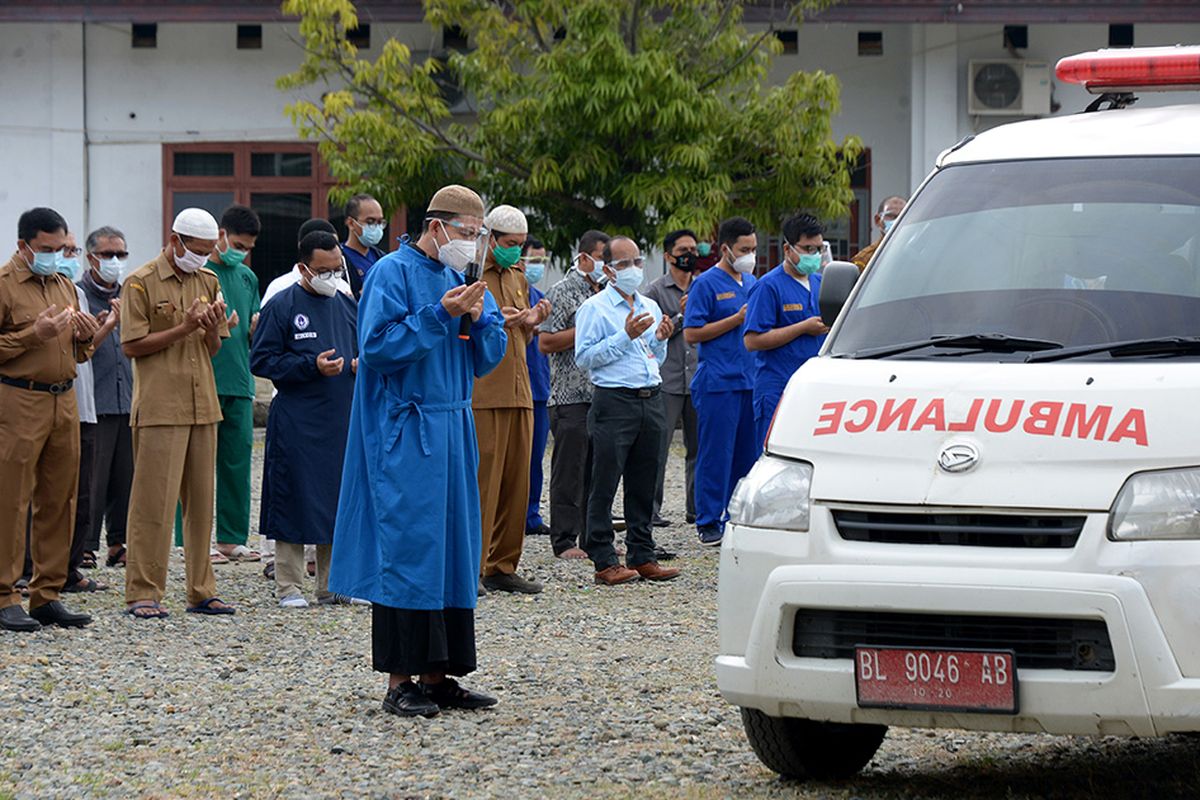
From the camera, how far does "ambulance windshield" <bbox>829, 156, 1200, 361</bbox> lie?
571 centimetres

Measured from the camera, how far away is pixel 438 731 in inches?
275

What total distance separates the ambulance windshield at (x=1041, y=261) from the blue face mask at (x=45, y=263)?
15.3 feet

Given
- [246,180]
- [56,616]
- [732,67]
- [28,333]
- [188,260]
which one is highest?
[732,67]

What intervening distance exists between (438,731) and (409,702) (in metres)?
0.28

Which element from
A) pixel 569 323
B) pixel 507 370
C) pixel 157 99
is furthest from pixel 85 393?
pixel 157 99

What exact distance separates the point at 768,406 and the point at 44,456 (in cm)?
432

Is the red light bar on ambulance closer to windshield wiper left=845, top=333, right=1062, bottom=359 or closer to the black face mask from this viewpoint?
windshield wiper left=845, top=333, right=1062, bottom=359

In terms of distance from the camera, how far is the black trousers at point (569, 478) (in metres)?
12.1

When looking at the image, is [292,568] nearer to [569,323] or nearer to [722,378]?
[569,323]

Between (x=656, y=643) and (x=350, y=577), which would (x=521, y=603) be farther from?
(x=350, y=577)

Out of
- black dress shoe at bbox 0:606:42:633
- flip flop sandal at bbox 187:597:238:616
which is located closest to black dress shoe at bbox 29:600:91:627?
black dress shoe at bbox 0:606:42:633

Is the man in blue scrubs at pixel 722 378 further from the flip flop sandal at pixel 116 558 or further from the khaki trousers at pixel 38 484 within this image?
the khaki trousers at pixel 38 484

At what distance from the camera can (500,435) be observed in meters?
10.5

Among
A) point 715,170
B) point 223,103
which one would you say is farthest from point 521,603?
point 223,103
